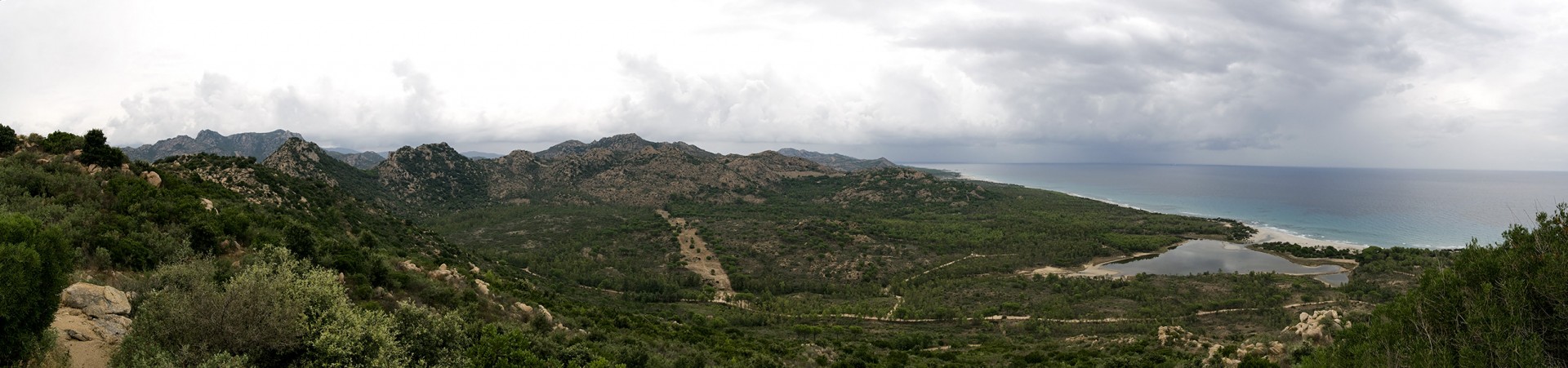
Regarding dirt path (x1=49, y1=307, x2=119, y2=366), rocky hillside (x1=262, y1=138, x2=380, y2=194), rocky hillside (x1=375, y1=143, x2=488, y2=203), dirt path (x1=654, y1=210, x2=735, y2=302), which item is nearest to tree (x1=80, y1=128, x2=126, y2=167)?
dirt path (x1=49, y1=307, x2=119, y2=366)

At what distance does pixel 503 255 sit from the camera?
58969mm

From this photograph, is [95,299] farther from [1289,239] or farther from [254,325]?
[1289,239]

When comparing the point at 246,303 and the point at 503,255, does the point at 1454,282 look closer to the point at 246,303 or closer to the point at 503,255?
the point at 246,303

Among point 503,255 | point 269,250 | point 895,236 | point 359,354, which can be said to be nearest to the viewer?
point 359,354

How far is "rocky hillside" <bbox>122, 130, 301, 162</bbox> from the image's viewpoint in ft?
513

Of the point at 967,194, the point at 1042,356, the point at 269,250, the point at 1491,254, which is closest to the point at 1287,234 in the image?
the point at 967,194

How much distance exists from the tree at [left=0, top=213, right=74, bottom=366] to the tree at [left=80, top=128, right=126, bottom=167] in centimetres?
1743

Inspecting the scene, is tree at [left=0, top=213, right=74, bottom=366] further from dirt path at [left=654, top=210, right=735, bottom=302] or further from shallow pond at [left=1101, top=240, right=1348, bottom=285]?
shallow pond at [left=1101, top=240, right=1348, bottom=285]

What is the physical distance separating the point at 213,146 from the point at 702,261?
203 meters

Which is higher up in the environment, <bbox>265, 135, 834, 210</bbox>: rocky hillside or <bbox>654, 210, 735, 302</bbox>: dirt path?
<bbox>265, 135, 834, 210</bbox>: rocky hillside

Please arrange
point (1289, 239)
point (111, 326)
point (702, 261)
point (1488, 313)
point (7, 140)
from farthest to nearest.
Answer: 1. point (1289, 239)
2. point (702, 261)
3. point (7, 140)
4. point (1488, 313)
5. point (111, 326)

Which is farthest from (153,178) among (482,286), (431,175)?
(431,175)

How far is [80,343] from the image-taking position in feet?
30.1

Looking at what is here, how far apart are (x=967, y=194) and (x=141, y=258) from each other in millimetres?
128250
